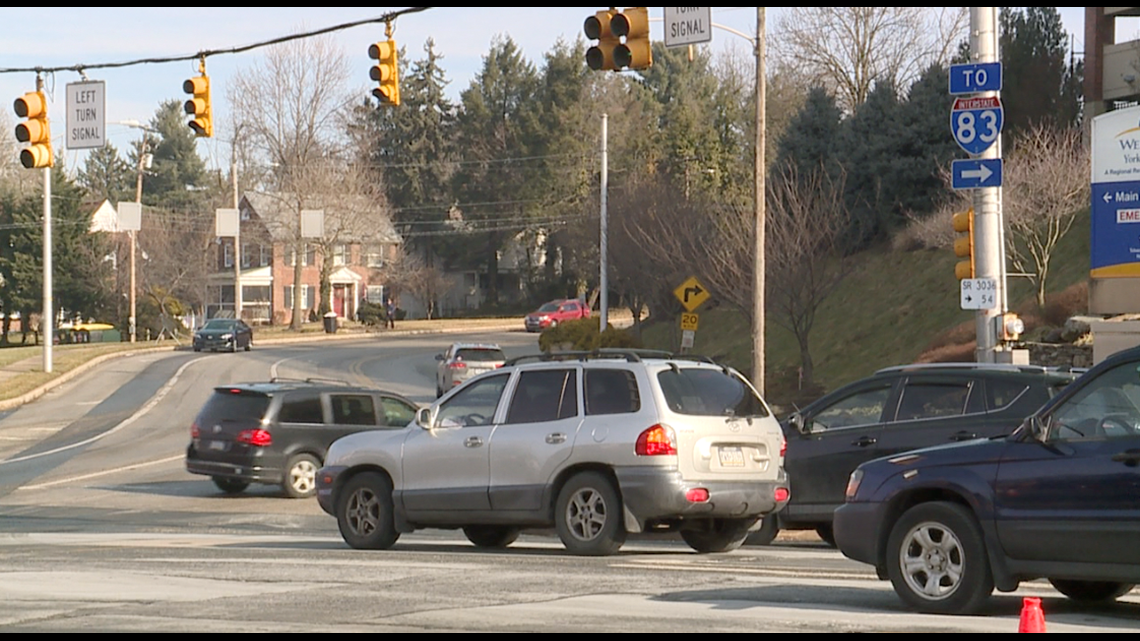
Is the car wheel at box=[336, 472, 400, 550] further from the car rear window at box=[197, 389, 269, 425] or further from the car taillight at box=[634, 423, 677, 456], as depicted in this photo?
the car rear window at box=[197, 389, 269, 425]

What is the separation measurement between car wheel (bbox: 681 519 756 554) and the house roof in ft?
236

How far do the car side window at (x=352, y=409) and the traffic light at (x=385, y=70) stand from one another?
182 inches

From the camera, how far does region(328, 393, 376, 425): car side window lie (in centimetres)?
2238

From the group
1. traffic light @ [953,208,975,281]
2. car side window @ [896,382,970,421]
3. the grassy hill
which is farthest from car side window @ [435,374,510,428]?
the grassy hill

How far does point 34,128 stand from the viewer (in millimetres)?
25688

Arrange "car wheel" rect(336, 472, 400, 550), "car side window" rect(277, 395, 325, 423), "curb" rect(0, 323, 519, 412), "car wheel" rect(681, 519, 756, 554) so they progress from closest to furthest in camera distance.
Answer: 1. "car wheel" rect(681, 519, 756, 554)
2. "car wheel" rect(336, 472, 400, 550)
3. "car side window" rect(277, 395, 325, 423)
4. "curb" rect(0, 323, 519, 412)

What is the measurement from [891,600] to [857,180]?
37.3 metres

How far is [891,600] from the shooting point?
A: 9.94 meters

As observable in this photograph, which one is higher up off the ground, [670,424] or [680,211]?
[680,211]

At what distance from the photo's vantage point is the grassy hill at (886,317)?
123 ft

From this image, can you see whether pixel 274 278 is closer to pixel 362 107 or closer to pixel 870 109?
pixel 362 107

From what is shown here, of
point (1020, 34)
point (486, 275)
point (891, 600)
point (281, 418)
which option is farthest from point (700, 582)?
point (486, 275)

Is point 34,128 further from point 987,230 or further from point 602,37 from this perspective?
point 987,230

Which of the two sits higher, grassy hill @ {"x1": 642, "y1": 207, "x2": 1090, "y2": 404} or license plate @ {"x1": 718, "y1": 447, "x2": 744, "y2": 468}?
grassy hill @ {"x1": 642, "y1": 207, "x2": 1090, "y2": 404}
